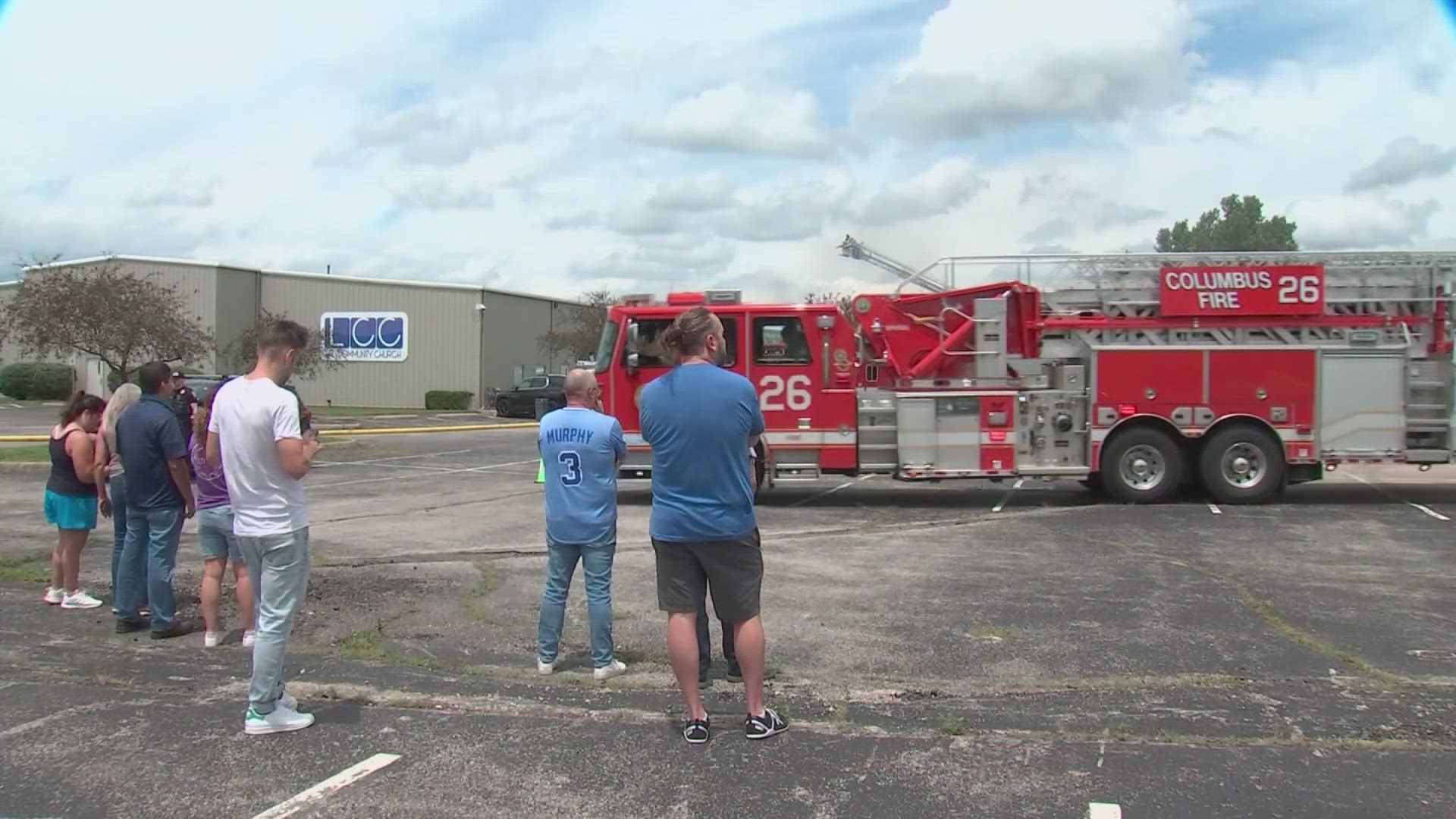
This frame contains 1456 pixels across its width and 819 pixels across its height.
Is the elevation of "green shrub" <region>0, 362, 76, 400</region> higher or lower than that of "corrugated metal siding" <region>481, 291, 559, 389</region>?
lower

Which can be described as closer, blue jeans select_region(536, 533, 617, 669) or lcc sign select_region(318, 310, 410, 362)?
blue jeans select_region(536, 533, 617, 669)

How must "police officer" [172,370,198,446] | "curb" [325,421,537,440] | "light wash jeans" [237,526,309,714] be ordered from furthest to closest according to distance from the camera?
"curb" [325,421,537,440] → "police officer" [172,370,198,446] → "light wash jeans" [237,526,309,714]

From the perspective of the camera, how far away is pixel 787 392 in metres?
13.2

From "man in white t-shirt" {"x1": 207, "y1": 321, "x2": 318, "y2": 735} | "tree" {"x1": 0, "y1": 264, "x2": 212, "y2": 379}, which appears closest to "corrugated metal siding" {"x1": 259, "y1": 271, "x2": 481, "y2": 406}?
"tree" {"x1": 0, "y1": 264, "x2": 212, "y2": 379}

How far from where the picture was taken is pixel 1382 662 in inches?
231

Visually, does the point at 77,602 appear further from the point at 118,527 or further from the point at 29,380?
the point at 29,380

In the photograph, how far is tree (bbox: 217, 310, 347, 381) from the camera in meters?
39.7

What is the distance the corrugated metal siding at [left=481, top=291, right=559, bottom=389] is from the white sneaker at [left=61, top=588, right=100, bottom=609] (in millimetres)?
41402

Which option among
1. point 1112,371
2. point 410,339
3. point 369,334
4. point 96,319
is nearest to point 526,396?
point 410,339

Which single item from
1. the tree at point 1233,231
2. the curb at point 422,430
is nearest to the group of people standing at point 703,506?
the curb at point 422,430

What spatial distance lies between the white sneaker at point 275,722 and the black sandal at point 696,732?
5.69 feet

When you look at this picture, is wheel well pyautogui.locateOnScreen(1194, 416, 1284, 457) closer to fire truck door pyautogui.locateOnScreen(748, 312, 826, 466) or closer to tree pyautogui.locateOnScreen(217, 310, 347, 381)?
fire truck door pyautogui.locateOnScreen(748, 312, 826, 466)

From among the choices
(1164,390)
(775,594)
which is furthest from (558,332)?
(775,594)

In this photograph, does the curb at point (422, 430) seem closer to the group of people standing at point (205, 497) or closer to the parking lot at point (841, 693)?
the parking lot at point (841, 693)
